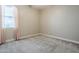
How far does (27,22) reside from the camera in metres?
1.96

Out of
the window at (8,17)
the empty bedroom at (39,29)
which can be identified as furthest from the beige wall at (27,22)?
the window at (8,17)

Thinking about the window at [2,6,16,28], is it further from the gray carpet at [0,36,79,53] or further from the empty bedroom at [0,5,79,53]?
the gray carpet at [0,36,79,53]

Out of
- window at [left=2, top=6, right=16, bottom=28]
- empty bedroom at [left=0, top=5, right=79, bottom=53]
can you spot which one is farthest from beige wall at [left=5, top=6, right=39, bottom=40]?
window at [left=2, top=6, right=16, bottom=28]

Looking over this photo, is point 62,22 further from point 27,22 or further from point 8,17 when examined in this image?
point 8,17

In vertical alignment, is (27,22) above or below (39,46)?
above

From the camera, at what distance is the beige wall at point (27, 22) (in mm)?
1828

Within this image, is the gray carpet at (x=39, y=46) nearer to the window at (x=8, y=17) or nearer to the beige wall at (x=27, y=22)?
the beige wall at (x=27, y=22)

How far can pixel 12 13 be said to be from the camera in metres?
1.79

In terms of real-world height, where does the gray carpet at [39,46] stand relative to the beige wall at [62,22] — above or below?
below

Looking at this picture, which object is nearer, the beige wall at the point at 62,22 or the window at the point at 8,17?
the window at the point at 8,17

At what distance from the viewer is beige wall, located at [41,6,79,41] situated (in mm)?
1860

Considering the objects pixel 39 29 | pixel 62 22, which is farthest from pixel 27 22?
pixel 62 22

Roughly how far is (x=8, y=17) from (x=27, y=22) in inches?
16.6
